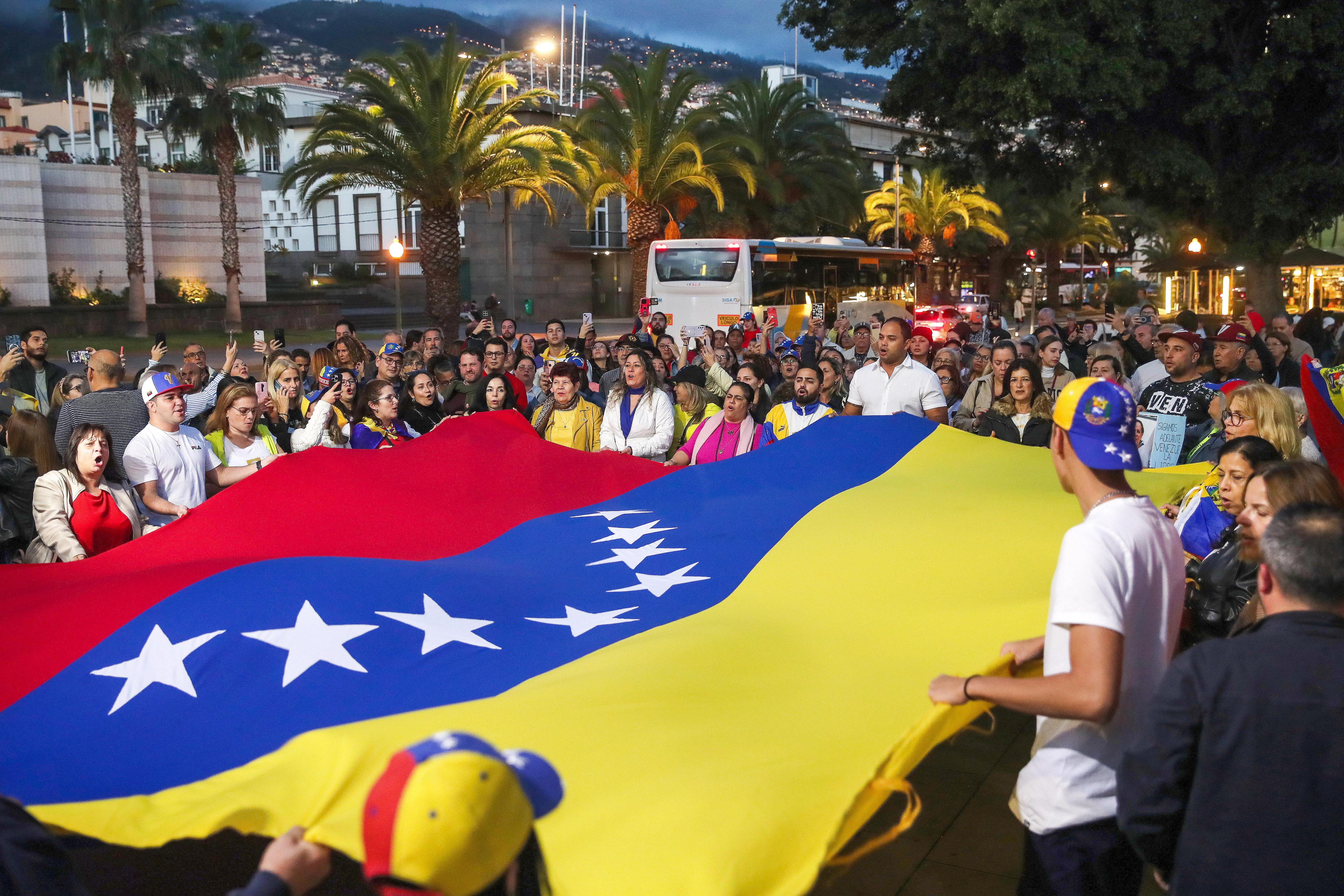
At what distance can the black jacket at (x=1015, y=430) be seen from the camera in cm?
767

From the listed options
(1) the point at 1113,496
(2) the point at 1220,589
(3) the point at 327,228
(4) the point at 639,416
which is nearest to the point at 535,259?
(3) the point at 327,228

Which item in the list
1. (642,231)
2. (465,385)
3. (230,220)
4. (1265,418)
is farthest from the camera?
(230,220)

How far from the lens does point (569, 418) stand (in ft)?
28.3

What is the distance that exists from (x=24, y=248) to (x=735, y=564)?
1575 inches

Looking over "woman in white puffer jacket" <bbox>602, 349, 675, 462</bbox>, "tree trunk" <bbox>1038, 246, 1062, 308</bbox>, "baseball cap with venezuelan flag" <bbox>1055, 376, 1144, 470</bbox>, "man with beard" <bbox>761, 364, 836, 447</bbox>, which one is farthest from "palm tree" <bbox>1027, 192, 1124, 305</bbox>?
"baseball cap with venezuelan flag" <bbox>1055, 376, 1144, 470</bbox>

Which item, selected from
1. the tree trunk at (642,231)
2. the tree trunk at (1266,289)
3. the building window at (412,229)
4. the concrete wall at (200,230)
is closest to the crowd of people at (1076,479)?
the tree trunk at (1266,289)

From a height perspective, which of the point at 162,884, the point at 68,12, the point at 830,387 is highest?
the point at 68,12

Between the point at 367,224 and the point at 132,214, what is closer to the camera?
the point at 132,214

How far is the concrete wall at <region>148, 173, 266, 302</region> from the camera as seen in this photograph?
141ft

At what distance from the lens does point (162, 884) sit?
4.41 meters

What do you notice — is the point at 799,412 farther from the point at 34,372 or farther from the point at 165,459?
the point at 34,372

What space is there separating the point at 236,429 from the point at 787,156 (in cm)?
3584

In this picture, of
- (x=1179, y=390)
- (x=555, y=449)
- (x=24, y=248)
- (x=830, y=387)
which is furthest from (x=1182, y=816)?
(x=24, y=248)

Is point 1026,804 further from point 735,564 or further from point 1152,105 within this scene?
point 1152,105
